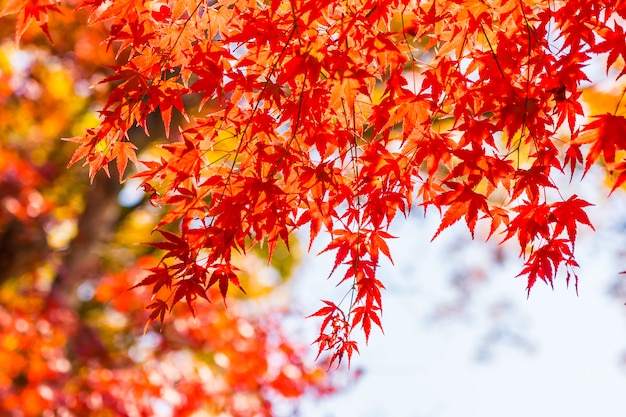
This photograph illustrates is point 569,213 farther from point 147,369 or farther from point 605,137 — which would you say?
point 147,369

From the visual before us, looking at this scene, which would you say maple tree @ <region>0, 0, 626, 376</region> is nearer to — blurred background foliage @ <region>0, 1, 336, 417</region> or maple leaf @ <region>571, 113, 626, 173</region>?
maple leaf @ <region>571, 113, 626, 173</region>

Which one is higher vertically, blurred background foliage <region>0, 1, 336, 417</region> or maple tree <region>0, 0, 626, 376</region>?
blurred background foliage <region>0, 1, 336, 417</region>

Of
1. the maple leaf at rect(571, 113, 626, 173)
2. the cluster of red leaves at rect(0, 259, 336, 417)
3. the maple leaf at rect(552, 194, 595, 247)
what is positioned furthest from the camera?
the cluster of red leaves at rect(0, 259, 336, 417)

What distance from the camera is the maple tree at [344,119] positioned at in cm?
191

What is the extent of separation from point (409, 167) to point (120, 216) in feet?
20.8

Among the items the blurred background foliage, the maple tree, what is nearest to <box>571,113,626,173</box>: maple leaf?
the maple tree

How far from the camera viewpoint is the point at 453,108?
2.15 metres

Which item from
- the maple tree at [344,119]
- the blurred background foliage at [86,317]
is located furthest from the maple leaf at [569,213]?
the blurred background foliage at [86,317]

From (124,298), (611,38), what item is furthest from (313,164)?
(124,298)

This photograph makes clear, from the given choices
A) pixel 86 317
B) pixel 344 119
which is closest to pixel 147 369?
pixel 86 317

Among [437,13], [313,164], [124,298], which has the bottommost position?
[313,164]

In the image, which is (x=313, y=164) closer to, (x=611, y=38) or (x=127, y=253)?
(x=611, y=38)

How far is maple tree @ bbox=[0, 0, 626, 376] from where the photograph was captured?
1.91 m

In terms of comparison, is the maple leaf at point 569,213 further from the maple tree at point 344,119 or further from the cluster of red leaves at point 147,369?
the cluster of red leaves at point 147,369
